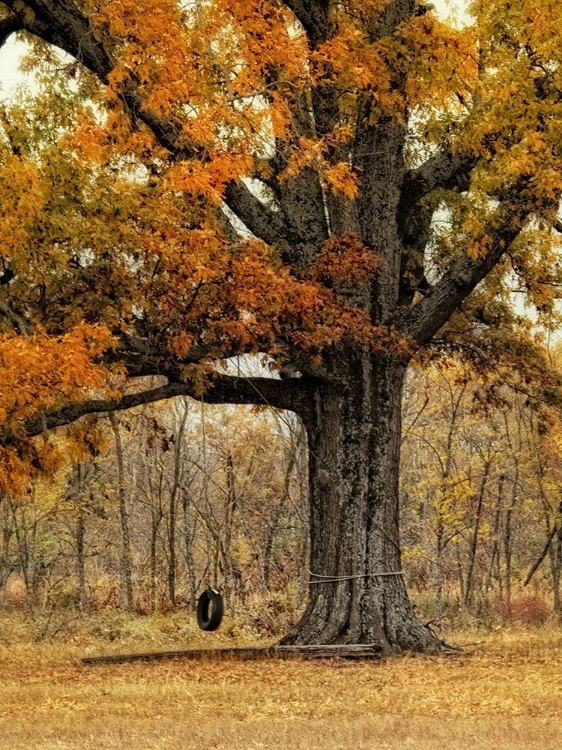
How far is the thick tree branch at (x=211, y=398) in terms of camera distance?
49.7ft

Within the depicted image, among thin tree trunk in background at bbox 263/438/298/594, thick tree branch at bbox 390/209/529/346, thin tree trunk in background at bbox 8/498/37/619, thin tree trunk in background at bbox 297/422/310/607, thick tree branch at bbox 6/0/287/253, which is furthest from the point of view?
thin tree trunk in background at bbox 263/438/298/594

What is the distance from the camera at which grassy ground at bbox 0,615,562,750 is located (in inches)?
350

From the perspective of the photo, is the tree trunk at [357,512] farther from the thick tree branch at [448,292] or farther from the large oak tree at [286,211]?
the thick tree branch at [448,292]

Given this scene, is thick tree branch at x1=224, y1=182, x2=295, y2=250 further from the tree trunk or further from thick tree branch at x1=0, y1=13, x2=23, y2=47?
thick tree branch at x1=0, y1=13, x2=23, y2=47

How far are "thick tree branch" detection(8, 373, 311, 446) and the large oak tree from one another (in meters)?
0.04

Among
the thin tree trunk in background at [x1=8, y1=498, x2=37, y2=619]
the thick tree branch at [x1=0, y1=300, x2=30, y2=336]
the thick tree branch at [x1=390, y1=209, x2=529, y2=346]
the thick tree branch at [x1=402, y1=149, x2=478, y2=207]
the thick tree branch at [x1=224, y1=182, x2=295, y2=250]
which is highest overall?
the thick tree branch at [x1=402, y1=149, x2=478, y2=207]

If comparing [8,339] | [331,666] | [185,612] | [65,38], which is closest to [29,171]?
[8,339]

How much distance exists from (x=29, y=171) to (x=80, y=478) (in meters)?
15.3

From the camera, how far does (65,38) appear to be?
50.5 feet

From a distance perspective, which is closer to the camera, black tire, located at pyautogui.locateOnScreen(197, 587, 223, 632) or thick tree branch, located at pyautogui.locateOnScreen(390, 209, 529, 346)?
black tire, located at pyautogui.locateOnScreen(197, 587, 223, 632)

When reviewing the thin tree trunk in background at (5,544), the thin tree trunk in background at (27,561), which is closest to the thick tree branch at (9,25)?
the thin tree trunk in background at (27,561)

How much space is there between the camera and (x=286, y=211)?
16656 millimetres

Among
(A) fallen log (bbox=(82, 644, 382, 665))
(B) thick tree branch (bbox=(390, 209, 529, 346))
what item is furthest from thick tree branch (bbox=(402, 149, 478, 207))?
(A) fallen log (bbox=(82, 644, 382, 665))

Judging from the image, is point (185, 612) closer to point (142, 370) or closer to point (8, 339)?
point (142, 370)
